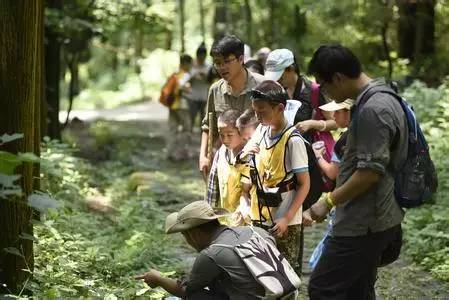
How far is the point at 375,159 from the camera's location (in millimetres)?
4043

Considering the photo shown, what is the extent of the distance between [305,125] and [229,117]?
1.99ft

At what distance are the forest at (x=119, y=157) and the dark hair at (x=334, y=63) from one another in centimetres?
161

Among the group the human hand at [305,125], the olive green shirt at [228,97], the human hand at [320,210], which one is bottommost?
the human hand at [320,210]

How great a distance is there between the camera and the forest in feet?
16.7

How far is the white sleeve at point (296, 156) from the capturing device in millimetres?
5223

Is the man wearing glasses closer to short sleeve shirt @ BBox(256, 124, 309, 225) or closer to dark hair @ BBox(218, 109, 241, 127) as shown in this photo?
dark hair @ BBox(218, 109, 241, 127)

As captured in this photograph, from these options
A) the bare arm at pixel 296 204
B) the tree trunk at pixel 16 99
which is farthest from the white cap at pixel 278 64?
the tree trunk at pixel 16 99

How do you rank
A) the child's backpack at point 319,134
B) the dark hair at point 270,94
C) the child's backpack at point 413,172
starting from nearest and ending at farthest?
the child's backpack at point 413,172 → the dark hair at point 270,94 → the child's backpack at point 319,134

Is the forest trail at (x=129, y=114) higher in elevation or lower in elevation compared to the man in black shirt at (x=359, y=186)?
lower

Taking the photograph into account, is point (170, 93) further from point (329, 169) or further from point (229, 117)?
point (329, 169)

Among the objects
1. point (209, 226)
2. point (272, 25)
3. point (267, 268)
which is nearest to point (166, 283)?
point (209, 226)

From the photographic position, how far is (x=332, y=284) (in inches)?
172

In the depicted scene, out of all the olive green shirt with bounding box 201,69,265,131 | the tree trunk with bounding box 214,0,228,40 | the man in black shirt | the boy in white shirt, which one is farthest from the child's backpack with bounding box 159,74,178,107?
the man in black shirt

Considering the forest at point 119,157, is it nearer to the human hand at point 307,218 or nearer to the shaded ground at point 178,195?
the shaded ground at point 178,195
